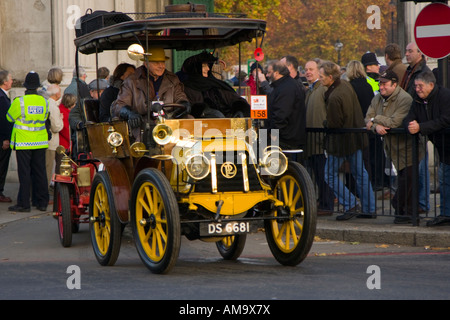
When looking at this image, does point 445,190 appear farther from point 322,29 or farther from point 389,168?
point 322,29

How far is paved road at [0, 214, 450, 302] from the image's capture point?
7.27 metres

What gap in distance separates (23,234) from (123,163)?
310cm

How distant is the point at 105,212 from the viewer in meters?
9.34

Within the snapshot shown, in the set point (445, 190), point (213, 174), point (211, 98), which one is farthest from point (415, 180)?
point (213, 174)

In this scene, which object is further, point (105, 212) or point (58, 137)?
point (58, 137)

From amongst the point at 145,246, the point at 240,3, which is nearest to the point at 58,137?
the point at 145,246

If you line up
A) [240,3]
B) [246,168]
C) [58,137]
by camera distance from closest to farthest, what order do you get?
[246,168], [58,137], [240,3]

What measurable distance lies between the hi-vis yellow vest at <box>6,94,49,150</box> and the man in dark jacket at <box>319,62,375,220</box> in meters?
4.47

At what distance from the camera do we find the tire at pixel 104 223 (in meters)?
8.98

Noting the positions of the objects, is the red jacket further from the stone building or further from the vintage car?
the vintage car

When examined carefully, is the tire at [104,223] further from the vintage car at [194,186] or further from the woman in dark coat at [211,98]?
the woman in dark coat at [211,98]

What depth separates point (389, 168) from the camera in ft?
36.6

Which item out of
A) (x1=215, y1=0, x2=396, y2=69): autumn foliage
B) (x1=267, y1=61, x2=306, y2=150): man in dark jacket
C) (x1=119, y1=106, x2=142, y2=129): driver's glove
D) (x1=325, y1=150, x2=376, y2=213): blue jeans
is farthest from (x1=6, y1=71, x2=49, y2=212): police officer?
(x1=215, y1=0, x2=396, y2=69): autumn foliage
